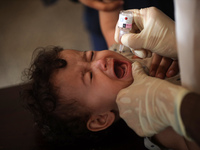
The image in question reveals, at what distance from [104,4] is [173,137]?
966mm

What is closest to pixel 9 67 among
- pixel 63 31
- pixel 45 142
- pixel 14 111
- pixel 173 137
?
pixel 63 31

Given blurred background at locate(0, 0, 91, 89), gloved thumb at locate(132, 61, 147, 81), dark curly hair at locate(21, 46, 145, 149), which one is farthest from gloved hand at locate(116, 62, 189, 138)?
blurred background at locate(0, 0, 91, 89)

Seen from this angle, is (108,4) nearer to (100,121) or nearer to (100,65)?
(100,65)

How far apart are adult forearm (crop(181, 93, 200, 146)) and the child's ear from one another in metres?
0.47

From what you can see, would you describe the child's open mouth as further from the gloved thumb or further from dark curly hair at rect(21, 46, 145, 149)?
dark curly hair at rect(21, 46, 145, 149)

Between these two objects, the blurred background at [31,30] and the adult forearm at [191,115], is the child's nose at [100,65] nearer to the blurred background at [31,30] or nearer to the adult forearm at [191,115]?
the adult forearm at [191,115]

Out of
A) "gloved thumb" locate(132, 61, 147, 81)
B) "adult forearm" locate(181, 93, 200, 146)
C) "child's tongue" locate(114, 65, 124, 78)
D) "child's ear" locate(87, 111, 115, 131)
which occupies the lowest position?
"child's ear" locate(87, 111, 115, 131)

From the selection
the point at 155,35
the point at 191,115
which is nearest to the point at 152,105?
the point at 191,115

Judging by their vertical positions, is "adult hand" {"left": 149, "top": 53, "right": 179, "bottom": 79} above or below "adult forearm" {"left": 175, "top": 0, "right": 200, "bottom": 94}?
below

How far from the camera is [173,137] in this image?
2.88ft

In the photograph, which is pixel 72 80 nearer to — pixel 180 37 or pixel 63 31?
pixel 180 37

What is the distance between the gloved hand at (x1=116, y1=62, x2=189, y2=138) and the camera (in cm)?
53

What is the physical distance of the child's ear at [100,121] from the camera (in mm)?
934

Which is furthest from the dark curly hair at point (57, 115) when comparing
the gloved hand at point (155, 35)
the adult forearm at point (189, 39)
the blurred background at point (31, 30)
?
the blurred background at point (31, 30)
